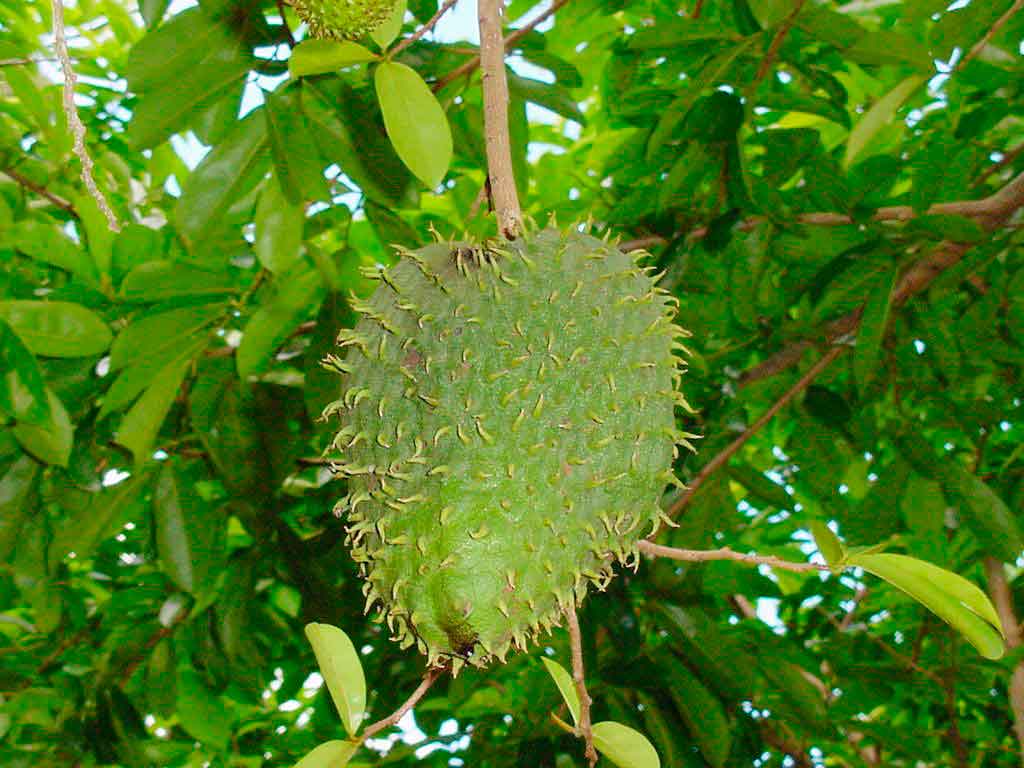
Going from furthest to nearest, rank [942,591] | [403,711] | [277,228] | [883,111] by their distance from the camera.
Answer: [277,228] → [883,111] → [942,591] → [403,711]

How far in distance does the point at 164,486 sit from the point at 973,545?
2.29 m

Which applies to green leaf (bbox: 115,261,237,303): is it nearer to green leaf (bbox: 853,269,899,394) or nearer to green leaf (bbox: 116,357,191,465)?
green leaf (bbox: 116,357,191,465)

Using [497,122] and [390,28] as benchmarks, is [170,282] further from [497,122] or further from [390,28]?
[497,122]

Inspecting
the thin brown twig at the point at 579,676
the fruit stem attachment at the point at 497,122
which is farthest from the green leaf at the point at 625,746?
the fruit stem attachment at the point at 497,122

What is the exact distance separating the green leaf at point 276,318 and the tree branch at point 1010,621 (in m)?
2.06

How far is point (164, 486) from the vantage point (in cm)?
225

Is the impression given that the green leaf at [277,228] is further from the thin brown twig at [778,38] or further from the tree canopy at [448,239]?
the thin brown twig at [778,38]

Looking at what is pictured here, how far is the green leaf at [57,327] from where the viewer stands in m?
1.95

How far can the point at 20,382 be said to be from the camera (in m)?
1.82

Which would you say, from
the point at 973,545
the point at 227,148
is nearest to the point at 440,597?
the point at 227,148

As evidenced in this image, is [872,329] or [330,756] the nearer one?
[330,756]

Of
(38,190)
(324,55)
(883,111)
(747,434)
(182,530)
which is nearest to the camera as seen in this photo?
(324,55)

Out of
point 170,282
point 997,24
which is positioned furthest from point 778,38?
point 170,282

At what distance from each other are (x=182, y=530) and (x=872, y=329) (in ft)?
5.44
